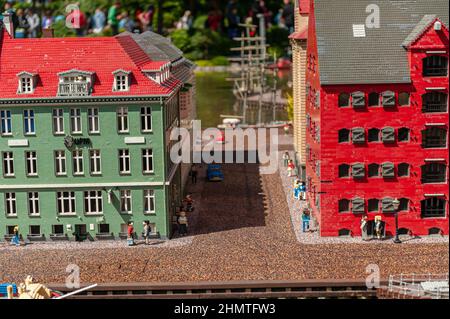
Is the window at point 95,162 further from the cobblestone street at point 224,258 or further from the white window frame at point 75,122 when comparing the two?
the cobblestone street at point 224,258

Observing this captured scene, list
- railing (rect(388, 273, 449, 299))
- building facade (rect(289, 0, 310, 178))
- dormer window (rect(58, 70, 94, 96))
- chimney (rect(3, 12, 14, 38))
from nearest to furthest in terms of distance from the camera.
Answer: railing (rect(388, 273, 449, 299)) < dormer window (rect(58, 70, 94, 96)) < chimney (rect(3, 12, 14, 38)) < building facade (rect(289, 0, 310, 178))

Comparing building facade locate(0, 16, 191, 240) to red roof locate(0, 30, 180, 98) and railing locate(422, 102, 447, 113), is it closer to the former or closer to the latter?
red roof locate(0, 30, 180, 98)

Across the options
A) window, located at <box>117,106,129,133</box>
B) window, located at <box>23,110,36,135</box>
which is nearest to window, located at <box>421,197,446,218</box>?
window, located at <box>117,106,129,133</box>

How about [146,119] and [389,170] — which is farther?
[146,119]

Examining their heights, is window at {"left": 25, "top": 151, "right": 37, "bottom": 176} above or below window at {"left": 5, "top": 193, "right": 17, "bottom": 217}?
above

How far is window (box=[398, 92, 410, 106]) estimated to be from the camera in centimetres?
6869

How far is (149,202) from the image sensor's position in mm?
70188

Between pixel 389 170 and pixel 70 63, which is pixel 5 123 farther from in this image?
pixel 389 170

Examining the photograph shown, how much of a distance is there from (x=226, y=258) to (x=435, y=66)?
696 inches

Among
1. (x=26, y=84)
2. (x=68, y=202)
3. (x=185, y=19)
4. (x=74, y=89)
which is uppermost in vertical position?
(x=185, y=19)

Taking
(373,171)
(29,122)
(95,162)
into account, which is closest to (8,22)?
(29,122)

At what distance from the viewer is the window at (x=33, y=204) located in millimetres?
70438

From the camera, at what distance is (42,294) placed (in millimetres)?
54000

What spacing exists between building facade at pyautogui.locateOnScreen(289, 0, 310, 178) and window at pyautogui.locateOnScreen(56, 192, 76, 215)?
69.8ft
